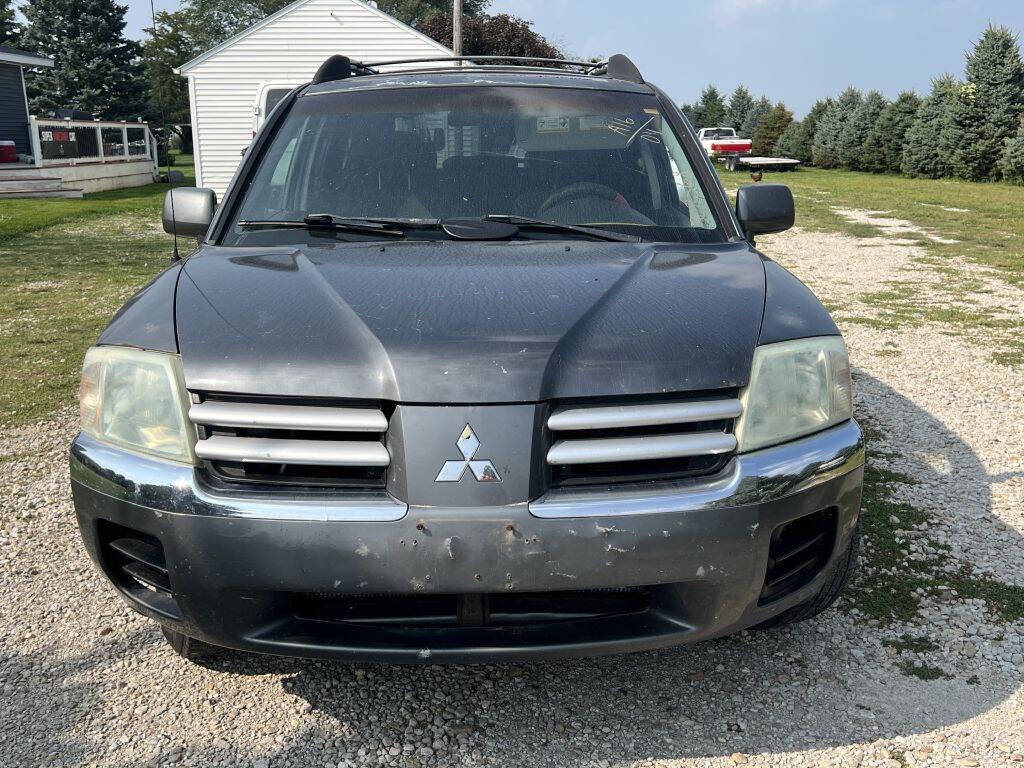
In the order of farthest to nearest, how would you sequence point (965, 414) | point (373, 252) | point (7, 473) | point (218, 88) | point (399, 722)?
point (218, 88), point (965, 414), point (7, 473), point (373, 252), point (399, 722)

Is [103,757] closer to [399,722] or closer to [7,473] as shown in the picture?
[399,722]

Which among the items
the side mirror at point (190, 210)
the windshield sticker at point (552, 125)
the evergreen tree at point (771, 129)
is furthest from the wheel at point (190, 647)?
the evergreen tree at point (771, 129)

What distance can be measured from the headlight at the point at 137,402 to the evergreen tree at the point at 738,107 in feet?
177

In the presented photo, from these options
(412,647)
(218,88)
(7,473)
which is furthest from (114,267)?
(218,88)

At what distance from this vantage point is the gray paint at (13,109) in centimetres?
2769

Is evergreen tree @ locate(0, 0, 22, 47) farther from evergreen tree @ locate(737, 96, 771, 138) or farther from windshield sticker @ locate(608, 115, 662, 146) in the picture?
windshield sticker @ locate(608, 115, 662, 146)

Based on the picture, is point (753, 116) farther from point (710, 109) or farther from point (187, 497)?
point (187, 497)

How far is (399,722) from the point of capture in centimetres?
241

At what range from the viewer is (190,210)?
10.5 feet

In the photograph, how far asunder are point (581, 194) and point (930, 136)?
103 feet

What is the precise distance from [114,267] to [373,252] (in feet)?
31.4

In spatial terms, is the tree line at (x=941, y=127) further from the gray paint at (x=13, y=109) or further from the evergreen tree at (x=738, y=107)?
the gray paint at (x=13, y=109)

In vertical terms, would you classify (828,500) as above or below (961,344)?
above

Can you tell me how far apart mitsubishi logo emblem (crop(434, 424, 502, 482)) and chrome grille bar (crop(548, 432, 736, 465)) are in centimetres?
14
